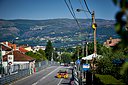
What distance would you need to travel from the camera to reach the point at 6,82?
3509 centimetres

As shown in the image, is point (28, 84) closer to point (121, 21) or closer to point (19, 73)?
point (19, 73)

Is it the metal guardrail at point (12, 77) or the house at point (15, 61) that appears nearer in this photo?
the metal guardrail at point (12, 77)

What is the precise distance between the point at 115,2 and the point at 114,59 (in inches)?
1078

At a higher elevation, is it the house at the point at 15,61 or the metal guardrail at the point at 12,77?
the house at the point at 15,61

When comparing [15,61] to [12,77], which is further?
[15,61]

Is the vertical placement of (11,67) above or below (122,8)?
below

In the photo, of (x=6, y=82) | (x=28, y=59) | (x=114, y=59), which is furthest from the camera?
(x=28, y=59)

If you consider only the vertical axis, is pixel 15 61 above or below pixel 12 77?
above

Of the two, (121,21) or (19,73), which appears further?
(19,73)

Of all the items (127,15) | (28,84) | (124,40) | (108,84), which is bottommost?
(28,84)

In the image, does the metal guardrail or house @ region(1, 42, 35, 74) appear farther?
house @ region(1, 42, 35, 74)

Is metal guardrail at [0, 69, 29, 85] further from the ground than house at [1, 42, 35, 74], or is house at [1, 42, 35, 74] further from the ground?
house at [1, 42, 35, 74]

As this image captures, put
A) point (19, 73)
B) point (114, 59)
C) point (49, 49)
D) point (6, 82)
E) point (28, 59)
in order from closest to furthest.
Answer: point (114, 59) < point (6, 82) < point (19, 73) < point (28, 59) < point (49, 49)

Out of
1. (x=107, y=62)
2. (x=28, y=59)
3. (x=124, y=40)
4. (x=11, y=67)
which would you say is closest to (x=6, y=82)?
(x=11, y=67)
